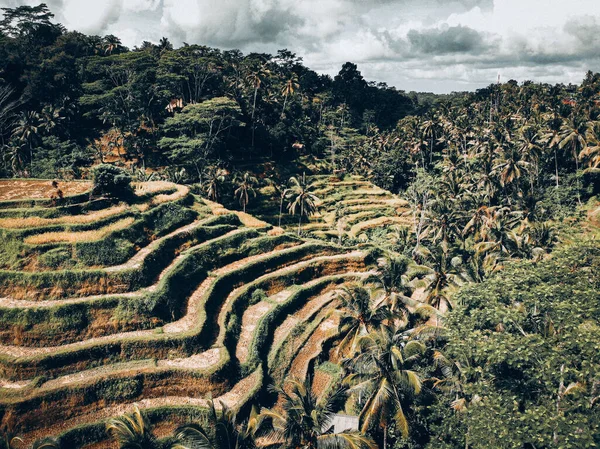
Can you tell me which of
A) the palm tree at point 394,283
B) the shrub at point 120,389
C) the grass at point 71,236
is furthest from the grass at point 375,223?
the shrub at point 120,389

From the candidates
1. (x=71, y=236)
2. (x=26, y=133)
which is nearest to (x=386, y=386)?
(x=71, y=236)

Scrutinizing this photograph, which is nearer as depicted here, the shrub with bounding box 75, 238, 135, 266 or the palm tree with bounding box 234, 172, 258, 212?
the shrub with bounding box 75, 238, 135, 266

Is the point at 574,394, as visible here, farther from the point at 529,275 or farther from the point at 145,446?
the point at 145,446

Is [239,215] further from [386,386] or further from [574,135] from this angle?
[574,135]

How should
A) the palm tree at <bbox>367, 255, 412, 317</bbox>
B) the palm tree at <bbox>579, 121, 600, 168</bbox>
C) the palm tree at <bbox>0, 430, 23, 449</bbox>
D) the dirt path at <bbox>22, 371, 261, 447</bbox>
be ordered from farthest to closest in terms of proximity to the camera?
the palm tree at <bbox>579, 121, 600, 168</bbox> → the palm tree at <bbox>367, 255, 412, 317</bbox> → the dirt path at <bbox>22, 371, 261, 447</bbox> → the palm tree at <bbox>0, 430, 23, 449</bbox>

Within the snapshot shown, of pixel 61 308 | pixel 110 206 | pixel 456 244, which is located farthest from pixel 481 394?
pixel 456 244

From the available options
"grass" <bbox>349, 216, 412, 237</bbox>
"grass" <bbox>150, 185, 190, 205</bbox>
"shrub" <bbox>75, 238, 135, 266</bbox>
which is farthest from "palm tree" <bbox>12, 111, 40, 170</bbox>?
"grass" <bbox>349, 216, 412, 237</bbox>

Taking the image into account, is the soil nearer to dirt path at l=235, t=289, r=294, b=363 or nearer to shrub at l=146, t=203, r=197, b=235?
shrub at l=146, t=203, r=197, b=235
